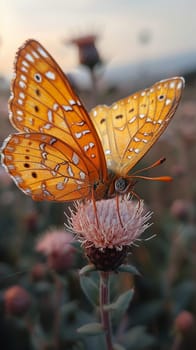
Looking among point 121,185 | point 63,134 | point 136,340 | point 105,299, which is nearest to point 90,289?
point 105,299

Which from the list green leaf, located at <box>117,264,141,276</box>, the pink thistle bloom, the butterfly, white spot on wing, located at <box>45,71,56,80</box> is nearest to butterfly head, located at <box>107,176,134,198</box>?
the butterfly

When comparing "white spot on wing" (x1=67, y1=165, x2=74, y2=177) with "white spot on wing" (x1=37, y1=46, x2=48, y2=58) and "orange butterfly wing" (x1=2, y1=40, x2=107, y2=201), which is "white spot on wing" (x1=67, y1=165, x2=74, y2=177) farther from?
"white spot on wing" (x1=37, y1=46, x2=48, y2=58)

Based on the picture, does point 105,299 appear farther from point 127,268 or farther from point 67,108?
point 67,108

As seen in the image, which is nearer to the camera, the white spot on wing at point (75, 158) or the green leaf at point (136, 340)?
the white spot on wing at point (75, 158)

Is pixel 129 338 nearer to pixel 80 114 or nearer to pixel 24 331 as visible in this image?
pixel 24 331

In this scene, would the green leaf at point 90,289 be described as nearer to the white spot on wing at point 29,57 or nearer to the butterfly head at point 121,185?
the butterfly head at point 121,185

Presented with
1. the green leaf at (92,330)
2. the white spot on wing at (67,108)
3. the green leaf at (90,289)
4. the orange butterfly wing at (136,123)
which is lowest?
the green leaf at (92,330)

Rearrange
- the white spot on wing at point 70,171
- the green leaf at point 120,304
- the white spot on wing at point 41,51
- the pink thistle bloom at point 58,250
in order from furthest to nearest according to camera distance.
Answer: the pink thistle bloom at point 58,250 < the white spot on wing at point 70,171 < the white spot on wing at point 41,51 < the green leaf at point 120,304

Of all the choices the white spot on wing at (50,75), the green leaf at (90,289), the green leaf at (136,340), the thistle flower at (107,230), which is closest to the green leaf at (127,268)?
the thistle flower at (107,230)
